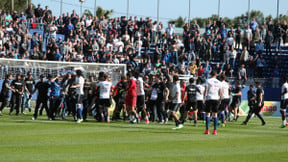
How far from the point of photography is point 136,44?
138 ft

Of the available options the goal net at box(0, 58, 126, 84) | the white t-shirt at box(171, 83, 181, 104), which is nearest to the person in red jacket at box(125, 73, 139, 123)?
the white t-shirt at box(171, 83, 181, 104)

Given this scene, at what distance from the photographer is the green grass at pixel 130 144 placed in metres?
14.3

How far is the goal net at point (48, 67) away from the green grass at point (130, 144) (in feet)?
40.0

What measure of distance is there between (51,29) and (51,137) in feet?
76.1

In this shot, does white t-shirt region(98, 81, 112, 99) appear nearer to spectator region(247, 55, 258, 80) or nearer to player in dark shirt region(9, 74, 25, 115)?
player in dark shirt region(9, 74, 25, 115)

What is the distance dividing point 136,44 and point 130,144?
25.5m

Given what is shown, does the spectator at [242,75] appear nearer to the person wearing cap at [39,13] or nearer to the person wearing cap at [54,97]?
the person wearing cap at [39,13]

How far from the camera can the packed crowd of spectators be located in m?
38.4

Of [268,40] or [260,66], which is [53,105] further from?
[268,40]

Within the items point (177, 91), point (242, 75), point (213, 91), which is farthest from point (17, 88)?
point (242, 75)

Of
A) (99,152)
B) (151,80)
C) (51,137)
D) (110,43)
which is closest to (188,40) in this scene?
(110,43)

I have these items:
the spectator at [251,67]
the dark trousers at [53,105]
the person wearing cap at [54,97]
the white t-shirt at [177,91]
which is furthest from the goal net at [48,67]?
the white t-shirt at [177,91]

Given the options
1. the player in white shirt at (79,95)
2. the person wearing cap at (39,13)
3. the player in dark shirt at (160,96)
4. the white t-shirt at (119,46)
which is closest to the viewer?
the player in white shirt at (79,95)

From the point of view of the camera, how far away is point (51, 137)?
59.3 feet
